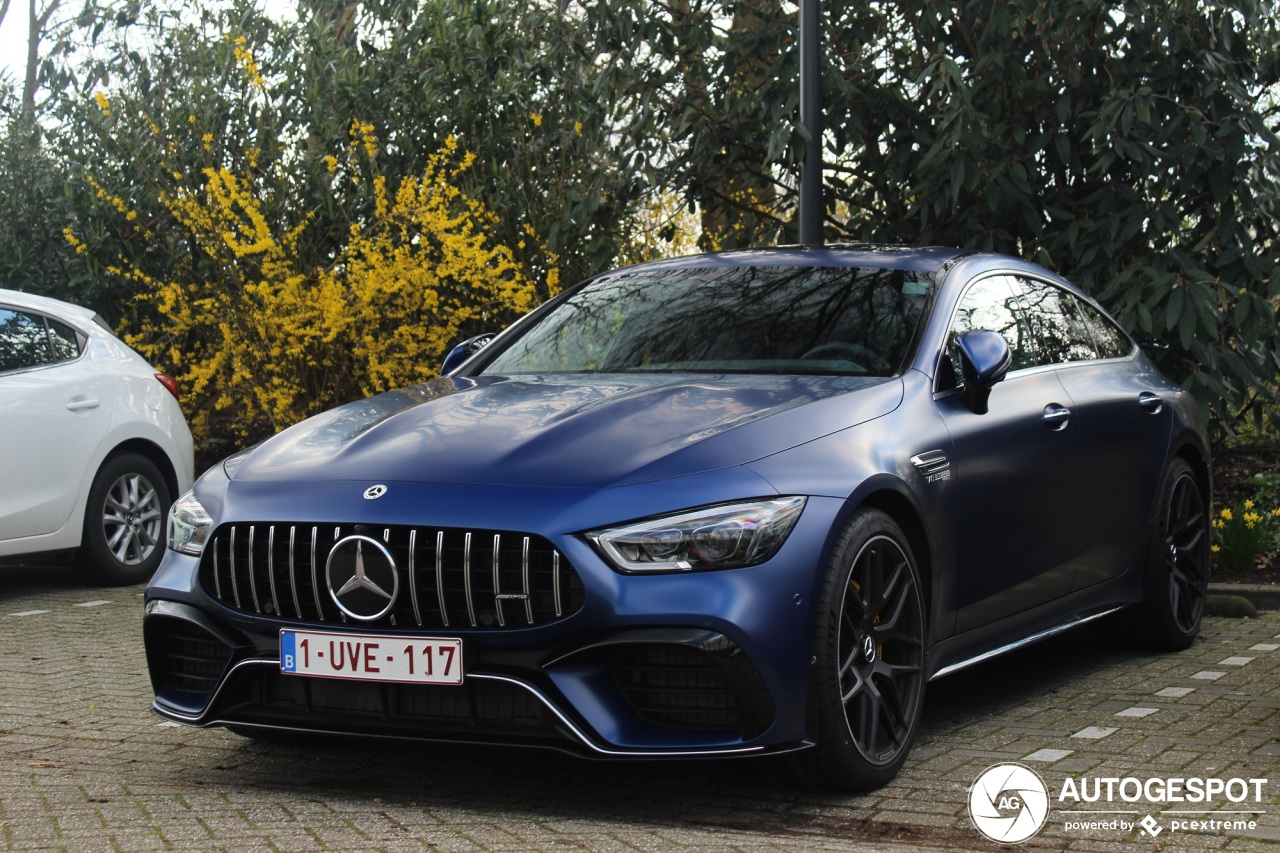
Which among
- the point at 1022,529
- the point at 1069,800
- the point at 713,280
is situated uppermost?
the point at 713,280

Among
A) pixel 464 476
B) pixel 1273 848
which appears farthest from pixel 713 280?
pixel 1273 848

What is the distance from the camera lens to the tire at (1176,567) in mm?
6812

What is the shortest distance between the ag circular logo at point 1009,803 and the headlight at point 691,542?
921 millimetres

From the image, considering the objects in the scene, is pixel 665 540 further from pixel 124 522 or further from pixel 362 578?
pixel 124 522

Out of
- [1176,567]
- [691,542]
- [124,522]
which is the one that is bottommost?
[1176,567]

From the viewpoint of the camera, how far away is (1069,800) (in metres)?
4.66

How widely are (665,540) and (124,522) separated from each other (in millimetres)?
5921

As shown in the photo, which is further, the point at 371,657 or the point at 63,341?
the point at 63,341

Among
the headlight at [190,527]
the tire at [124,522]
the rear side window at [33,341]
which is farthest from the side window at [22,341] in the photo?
the headlight at [190,527]

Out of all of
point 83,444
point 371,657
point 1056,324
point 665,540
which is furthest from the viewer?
point 83,444

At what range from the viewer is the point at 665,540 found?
4266 millimetres

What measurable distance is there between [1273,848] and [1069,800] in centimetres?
60

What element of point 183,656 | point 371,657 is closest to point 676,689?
point 371,657

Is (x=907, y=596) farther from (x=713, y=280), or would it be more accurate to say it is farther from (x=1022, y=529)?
(x=713, y=280)
